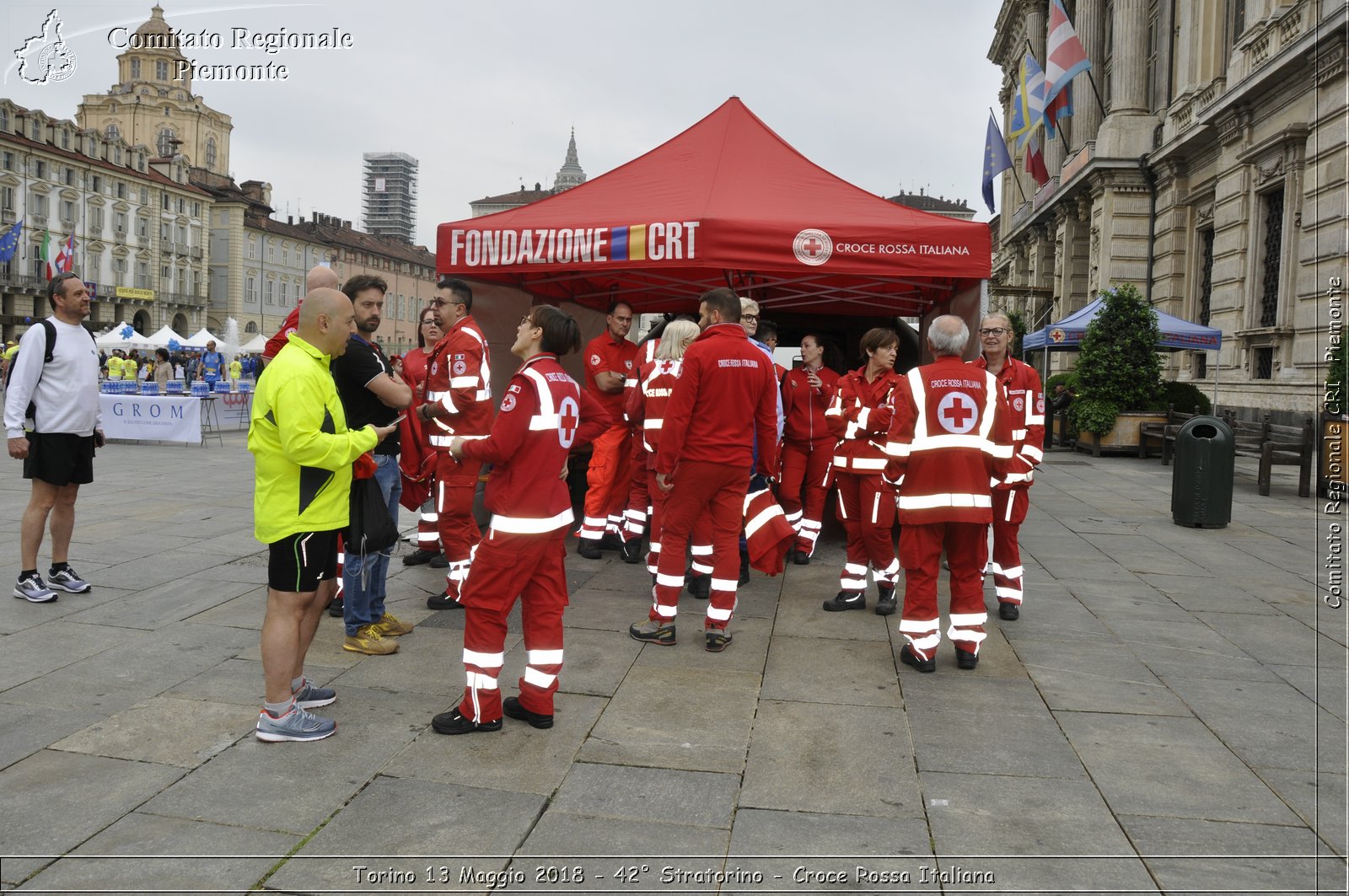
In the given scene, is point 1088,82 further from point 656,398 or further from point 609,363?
point 656,398

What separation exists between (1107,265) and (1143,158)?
9.89ft

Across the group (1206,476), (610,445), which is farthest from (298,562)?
(1206,476)

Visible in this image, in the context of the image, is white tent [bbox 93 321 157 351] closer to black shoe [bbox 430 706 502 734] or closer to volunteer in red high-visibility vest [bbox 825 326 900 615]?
volunteer in red high-visibility vest [bbox 825 326 900 615]

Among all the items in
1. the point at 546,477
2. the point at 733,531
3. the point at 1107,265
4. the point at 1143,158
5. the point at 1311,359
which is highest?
the point at 1143,158

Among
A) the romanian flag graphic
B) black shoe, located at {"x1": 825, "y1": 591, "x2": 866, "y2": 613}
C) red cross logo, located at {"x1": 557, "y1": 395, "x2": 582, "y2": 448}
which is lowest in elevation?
black shoe, located at {"x1": 825, "y1": 591, "x2": 866, "y2": 613}

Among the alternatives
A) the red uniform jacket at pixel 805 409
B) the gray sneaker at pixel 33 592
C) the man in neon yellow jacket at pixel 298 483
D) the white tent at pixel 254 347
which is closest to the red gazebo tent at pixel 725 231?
the red uniform jacket at pixel 805 409

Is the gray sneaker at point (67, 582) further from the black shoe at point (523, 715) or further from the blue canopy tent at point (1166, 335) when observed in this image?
the blue canopy tent at point (1166, 335)

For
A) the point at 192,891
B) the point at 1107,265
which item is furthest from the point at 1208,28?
the point at 192,891

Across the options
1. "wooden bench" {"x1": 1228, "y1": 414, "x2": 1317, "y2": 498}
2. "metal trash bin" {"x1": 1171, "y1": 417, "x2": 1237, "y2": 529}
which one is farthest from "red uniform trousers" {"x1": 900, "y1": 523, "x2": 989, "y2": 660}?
"wooden bench" {"x1": 1228, "y1": 414, "x2": 1317, "y2": 498}

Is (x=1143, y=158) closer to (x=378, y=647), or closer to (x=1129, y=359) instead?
(x=1129, y=359)

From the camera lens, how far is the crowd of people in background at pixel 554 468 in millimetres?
3891

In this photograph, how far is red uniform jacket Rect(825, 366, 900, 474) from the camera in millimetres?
6066

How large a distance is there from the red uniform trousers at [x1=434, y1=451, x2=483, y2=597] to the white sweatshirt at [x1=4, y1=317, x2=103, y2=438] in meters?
2.27

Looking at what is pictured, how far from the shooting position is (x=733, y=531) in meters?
5.48
